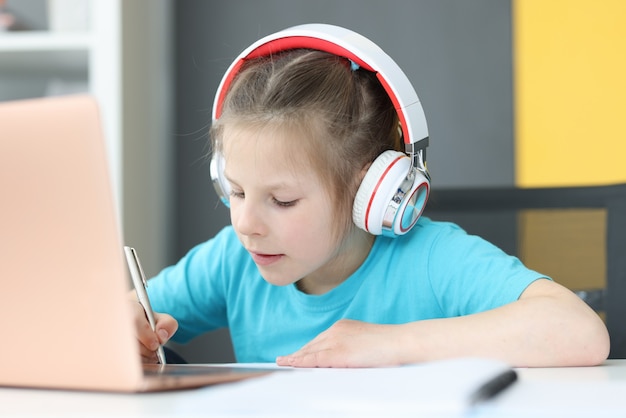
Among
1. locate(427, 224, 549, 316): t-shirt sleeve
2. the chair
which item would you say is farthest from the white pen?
the chair

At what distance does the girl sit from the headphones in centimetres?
1

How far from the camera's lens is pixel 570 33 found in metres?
2.01

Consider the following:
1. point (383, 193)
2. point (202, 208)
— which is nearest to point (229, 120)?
point (383, 193)

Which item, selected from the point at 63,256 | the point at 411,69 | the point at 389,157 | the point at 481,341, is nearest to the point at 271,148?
the point at 389,157

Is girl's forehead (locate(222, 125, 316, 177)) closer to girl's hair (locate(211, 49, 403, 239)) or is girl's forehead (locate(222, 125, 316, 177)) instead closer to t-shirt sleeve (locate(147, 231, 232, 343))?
girl's hair (locate(211, 49, 403, 239))

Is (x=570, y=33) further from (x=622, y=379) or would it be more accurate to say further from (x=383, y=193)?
(x=622, y=379)

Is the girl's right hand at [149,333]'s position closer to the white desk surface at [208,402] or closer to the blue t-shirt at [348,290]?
the blue t-shirt at [348,290]

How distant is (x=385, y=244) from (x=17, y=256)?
68 centimetres

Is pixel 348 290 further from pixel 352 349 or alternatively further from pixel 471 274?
pixel 352 349

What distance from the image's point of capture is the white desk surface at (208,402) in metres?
0.44

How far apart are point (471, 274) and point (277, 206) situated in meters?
0.26

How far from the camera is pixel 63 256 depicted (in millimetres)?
504

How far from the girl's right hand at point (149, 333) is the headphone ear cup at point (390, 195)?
0.93 ft

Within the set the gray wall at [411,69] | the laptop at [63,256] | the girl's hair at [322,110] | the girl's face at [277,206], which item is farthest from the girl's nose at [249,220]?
the gray wall at [411,69]
